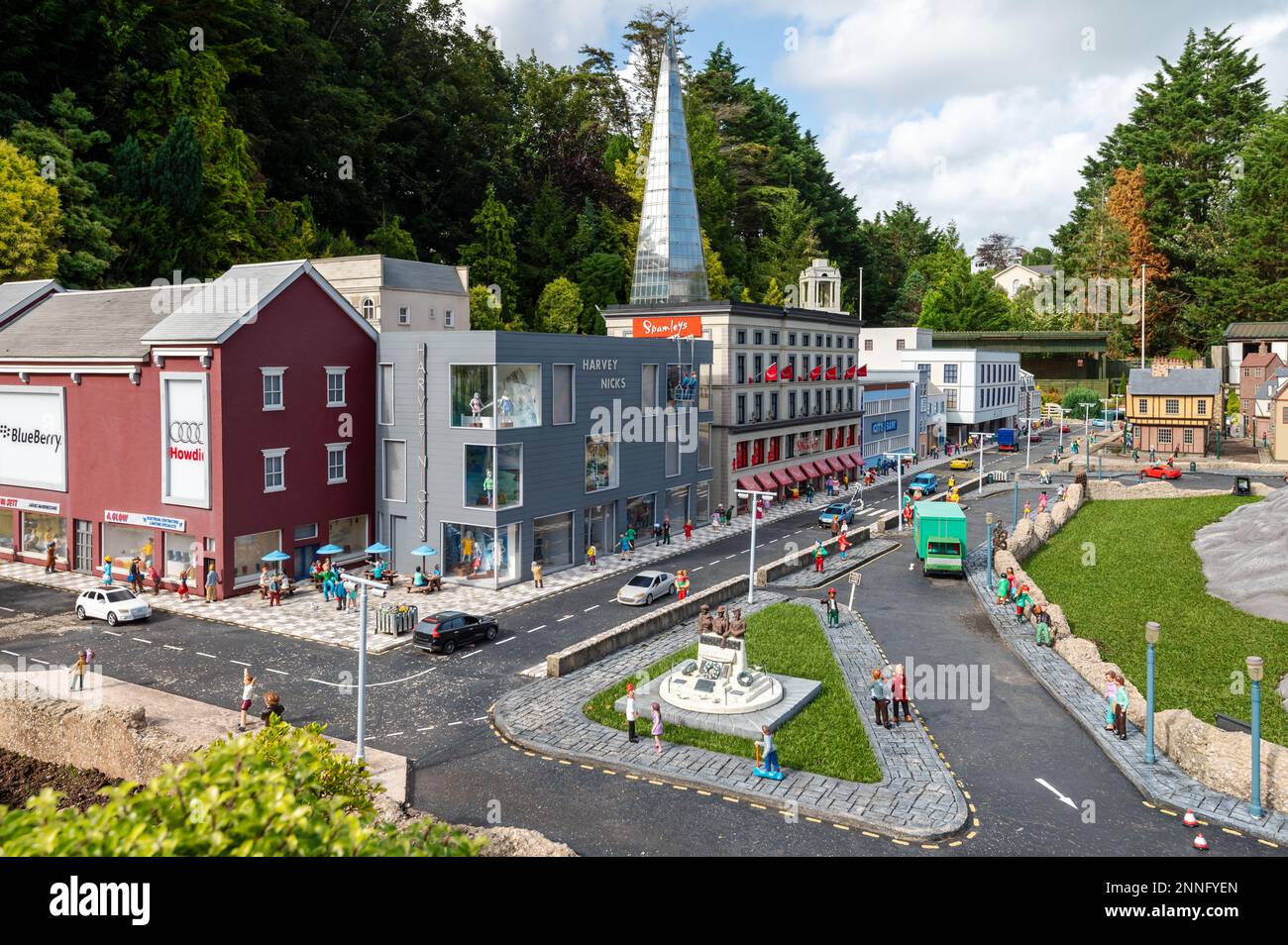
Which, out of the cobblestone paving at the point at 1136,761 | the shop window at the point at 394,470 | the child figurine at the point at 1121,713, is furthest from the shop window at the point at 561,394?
the child figurine at the point at 1121,713

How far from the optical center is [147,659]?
34.5 m

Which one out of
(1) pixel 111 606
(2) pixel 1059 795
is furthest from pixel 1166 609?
(1) pixel 111 606

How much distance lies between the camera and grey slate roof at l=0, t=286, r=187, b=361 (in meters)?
47.3

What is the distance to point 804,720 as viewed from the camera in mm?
28891

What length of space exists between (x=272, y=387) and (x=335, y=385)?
3.67 m

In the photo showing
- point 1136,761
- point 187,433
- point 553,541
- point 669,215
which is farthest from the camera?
point 669,215

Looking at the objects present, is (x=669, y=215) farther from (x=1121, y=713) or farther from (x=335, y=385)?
(x=1121, y=713)

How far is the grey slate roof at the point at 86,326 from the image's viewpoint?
47344 mm

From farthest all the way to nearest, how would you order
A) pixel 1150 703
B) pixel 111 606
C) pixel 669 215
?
1. pixel 669 215
2. pixel 111 606
3. pixel 1150 703

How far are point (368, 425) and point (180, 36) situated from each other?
40168 mm

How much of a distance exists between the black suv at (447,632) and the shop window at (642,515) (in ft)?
70.2

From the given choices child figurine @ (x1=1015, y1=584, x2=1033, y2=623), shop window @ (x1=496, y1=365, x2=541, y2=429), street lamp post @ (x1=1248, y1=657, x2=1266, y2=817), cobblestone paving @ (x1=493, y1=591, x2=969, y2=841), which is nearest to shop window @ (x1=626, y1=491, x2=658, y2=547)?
shop window @ (x1=496, y1=365, x2=541, y2=429)

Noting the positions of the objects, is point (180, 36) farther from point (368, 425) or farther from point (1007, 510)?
point (1007, 510)

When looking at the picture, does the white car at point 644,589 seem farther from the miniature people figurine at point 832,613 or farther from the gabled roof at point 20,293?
the gabled roof at point 20,293
